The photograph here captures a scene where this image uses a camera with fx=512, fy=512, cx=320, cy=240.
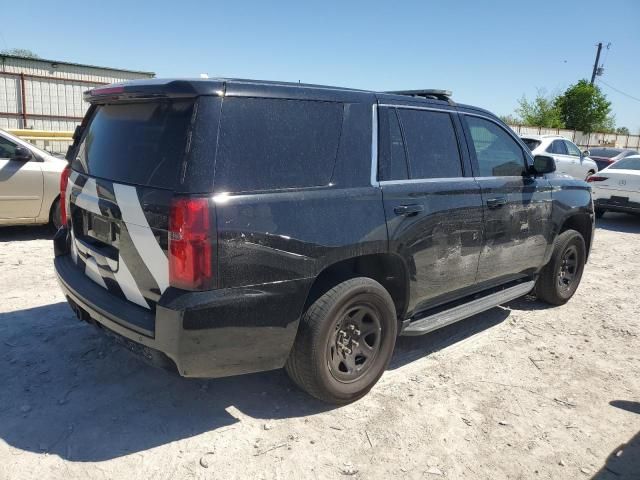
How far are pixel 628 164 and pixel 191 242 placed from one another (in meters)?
12.0

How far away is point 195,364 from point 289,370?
0.68 meters

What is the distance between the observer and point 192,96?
2.58m

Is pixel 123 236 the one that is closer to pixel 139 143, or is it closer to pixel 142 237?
pixel 142 237

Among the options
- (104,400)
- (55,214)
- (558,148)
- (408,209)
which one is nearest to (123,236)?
(104,400)

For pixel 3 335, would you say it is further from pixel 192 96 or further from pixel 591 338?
pixel 591 338

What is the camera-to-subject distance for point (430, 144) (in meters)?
3.78

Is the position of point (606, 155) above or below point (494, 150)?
below

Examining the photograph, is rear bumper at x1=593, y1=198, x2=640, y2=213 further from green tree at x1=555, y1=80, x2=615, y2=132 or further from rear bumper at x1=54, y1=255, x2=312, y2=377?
green tree at x1=555, y1=80, x2=615, y2=132

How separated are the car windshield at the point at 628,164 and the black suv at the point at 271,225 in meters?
9.19

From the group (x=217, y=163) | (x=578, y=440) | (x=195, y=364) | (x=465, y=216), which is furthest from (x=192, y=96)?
(x=578, y=440)

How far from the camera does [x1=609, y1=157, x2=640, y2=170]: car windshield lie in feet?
37.4

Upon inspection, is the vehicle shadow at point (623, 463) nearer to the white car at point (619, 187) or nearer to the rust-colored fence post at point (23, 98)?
the white car at point (619, 187)

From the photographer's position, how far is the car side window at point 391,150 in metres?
3.36

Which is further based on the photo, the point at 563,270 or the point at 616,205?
the point at 616,205
